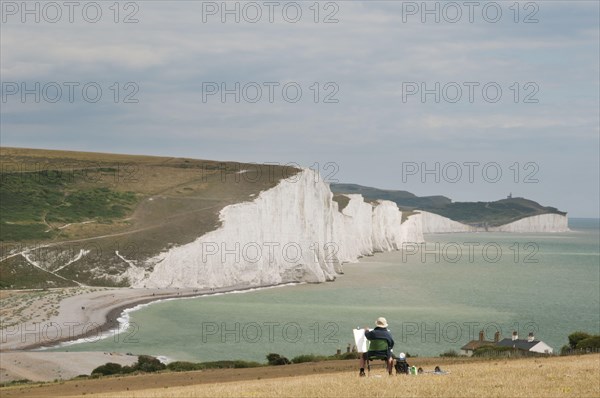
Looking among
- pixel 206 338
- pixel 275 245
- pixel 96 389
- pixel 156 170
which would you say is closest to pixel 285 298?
pixel 275 245

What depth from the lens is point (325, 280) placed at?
130 m

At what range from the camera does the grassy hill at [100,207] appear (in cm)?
11219

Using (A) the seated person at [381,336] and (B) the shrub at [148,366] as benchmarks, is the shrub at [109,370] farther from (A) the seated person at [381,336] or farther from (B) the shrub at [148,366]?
A: (A) the seated person at [381,336]

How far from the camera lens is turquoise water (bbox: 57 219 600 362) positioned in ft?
219

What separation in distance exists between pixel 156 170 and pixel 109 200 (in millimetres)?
18272

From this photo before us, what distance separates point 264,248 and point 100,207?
95.2ft

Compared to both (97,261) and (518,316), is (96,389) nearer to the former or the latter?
(518,316)

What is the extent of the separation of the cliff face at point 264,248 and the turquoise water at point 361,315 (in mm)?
5434

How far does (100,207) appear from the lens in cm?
13738

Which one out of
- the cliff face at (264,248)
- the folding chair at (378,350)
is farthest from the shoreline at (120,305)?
the folding chair at (378,350)

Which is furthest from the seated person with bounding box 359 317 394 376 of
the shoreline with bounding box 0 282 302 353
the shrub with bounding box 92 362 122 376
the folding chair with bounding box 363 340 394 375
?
the shoreline with bounding box 0 282 302 353

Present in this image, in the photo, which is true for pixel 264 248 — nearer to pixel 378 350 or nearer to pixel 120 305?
pixel 120 305

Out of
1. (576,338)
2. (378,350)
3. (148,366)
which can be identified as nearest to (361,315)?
(576,338)

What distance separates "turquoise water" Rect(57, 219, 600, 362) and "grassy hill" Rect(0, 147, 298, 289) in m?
16.6
